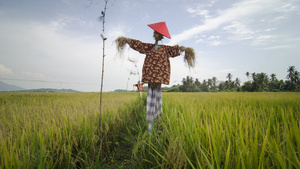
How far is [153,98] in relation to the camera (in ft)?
7.41

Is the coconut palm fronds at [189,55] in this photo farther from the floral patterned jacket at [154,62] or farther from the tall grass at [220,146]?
the tall grass at [220,146]

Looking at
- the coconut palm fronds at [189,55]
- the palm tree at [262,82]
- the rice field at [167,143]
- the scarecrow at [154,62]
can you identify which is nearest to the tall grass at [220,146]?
the rice field at [167,143]

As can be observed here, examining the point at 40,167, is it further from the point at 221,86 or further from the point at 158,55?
the point at 221,86

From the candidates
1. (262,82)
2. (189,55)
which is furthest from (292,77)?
(189,55)

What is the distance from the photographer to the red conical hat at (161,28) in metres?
2.22

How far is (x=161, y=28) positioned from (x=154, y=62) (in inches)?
24.4

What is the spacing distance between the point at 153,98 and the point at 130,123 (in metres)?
0.80

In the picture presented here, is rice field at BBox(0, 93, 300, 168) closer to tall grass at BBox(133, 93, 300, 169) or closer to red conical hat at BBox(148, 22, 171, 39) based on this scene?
tall grass at BBox(133, 93, 300, 169)

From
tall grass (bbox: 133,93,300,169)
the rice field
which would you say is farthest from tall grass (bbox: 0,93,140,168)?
tall grass (bbox: 133,93,300,169)

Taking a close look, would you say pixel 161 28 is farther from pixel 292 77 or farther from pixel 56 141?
pixel 292 77

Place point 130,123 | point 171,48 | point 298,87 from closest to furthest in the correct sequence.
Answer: point 171,48 < point 130,123 < point 298,87

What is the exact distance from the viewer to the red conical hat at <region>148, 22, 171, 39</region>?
7.29 ft

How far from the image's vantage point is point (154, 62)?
7.20ft

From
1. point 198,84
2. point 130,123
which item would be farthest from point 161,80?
point 198,84
